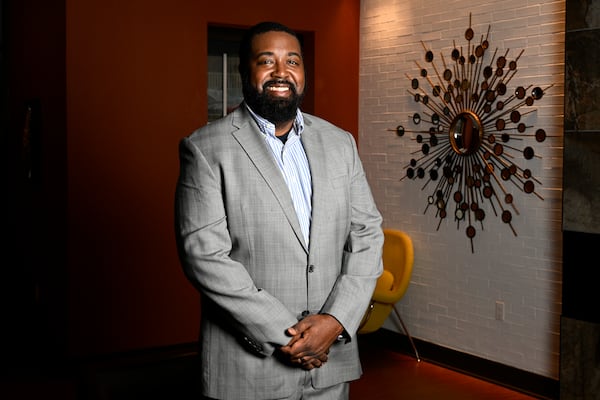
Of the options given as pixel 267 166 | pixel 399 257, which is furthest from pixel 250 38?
pixel 399 257

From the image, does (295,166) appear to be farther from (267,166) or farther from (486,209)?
(486,209)

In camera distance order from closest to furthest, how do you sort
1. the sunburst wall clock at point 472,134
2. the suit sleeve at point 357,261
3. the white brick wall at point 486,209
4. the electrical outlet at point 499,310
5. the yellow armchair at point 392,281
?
the suit sleeve at point 357,261, the white brick wall at point 486,209, the sunburst wall clock at point 472,134, the electrical outlet at point 499,310, the yellow armchair at point 392,281

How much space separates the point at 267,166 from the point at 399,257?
3.54 meters

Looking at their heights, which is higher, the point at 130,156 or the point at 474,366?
the point at 130,156

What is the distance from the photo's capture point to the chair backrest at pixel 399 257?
5.59 m

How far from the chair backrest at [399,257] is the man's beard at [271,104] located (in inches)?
131

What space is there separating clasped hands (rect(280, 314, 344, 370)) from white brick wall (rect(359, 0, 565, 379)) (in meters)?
2.81

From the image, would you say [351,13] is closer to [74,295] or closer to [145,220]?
[145,220]

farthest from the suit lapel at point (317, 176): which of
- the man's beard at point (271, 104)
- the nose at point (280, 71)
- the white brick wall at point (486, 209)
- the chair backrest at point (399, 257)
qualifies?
the chair backrest at point (399, 257)

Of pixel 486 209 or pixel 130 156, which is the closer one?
pixel 486 209

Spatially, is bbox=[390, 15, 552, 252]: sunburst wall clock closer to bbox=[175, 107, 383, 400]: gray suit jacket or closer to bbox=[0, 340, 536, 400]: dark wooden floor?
bbox=[0, 340, 536, 400]: dark wooden floor

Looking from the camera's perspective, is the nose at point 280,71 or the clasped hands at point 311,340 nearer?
the clasped hands at point 311,340

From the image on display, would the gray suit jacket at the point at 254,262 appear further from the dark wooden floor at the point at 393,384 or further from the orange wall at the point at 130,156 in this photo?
the orange wall at the point at 130,156

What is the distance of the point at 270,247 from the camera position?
2.31 metres
